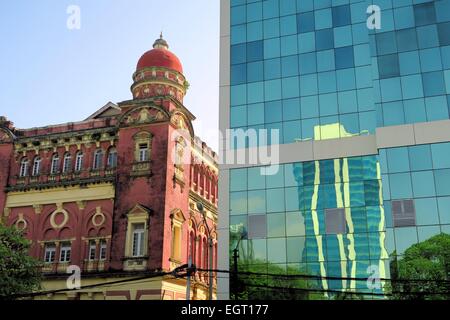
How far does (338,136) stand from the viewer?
3212cm

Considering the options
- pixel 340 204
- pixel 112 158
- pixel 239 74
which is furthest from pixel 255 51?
pixel 112 158

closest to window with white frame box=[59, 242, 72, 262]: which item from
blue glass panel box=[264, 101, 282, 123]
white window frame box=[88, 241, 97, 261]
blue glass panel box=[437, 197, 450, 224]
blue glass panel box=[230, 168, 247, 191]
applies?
white window frame box=[88, 241, 97, 261]

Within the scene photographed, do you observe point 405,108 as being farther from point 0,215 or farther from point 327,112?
point 0,215

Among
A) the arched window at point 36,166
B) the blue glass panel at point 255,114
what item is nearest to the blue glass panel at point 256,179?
the blue glass panel at point 255,114

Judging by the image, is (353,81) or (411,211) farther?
(353,81)

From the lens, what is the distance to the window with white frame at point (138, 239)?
35938mm

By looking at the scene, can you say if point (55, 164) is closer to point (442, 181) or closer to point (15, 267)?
point (15, 267)

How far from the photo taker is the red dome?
140 ft

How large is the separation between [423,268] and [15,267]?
21.0 metres

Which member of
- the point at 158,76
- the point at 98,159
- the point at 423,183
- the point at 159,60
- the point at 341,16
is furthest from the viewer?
the point at 159,60

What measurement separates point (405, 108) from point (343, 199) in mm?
5917

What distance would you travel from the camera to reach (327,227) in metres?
30.6

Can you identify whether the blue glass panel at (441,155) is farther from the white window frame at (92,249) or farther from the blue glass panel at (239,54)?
the white window frame at (92,249)

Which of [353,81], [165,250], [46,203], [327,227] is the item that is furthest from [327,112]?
[46,203]
